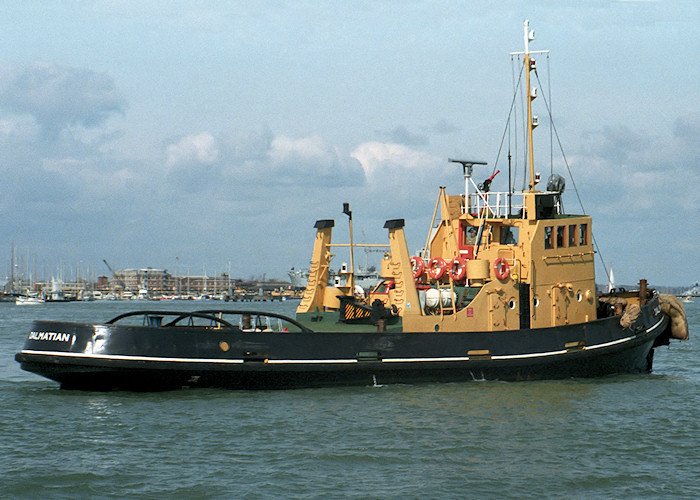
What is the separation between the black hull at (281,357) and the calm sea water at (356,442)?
263 mm

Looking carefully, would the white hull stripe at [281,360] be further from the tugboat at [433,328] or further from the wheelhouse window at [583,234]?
the wheelhouse window at [583,234]

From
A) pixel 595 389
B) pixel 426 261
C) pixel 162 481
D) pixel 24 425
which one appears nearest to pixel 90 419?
pixel 24 425

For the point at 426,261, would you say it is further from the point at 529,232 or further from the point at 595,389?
the point at 595,389

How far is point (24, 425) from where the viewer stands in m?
13.6

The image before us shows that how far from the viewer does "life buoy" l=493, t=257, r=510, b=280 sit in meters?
17.5

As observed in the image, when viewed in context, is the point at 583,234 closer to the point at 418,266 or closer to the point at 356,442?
the point at 418,266

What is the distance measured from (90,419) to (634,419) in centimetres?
896

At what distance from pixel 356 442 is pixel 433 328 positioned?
492cm

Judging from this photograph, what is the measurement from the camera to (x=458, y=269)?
18.1m

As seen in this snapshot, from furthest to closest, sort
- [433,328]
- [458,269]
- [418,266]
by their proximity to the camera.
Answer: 1. [418,266]
2. [458,269]
3. [433,328]

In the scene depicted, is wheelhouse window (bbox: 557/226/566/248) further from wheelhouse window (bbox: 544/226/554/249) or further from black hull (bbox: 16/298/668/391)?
black hull (bbox: 16/298/668/391)

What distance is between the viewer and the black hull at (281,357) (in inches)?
605

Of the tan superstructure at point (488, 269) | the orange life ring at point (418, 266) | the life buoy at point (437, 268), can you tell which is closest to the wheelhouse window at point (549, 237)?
the tan superstructure at point (488, 269)

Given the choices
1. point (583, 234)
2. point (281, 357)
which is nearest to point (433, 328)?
point (281, 357)
